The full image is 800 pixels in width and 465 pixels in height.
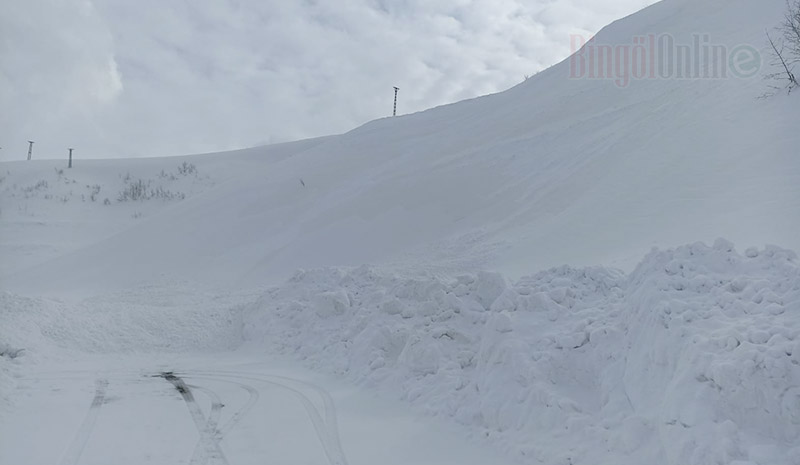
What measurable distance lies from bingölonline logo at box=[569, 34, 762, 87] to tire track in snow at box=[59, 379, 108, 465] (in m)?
18.5

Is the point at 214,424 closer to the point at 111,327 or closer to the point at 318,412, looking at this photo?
the point at 318,412

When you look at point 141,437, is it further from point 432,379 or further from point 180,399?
point 432,379

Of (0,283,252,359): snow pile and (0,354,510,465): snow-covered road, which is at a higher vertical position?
(0,283,252,359): snow pile

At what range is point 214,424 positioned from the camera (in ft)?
23.6

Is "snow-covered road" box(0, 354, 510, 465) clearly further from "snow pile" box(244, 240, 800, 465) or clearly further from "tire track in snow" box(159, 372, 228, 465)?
"snow pile" box(244, 240, 800, 465)

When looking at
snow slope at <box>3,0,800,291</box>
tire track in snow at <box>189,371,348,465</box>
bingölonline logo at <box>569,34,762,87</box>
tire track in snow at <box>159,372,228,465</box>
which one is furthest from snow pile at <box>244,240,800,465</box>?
bingölonline logo at <box>569,34,762,87</box>

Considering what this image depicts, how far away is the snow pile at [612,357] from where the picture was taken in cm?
488

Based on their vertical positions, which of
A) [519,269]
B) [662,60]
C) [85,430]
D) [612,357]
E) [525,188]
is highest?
[662,60]

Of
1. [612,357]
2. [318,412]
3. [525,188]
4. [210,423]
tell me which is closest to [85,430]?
[210,423]

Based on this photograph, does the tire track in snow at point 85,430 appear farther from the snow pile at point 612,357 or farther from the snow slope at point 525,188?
the snow slope at point 525,188

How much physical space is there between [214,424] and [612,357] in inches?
176

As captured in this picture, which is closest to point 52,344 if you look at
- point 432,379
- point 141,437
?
point 141,437

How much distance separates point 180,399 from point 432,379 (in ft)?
11.2

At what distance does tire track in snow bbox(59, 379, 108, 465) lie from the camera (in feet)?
20.1
